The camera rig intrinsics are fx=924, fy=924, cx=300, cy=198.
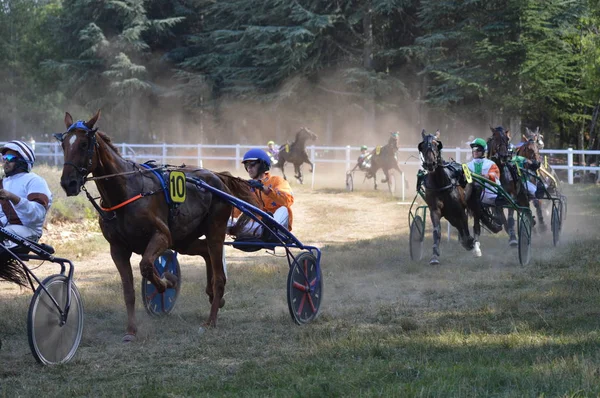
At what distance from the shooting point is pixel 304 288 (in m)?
9.21

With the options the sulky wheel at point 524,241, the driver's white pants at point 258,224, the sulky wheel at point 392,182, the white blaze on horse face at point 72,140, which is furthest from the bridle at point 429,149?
the sulky wheel at point 392,182

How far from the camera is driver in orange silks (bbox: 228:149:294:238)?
9719mm

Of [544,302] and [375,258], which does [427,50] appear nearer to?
[375,258]

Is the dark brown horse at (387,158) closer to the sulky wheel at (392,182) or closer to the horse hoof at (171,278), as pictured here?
the sulky wheel at (392,182)

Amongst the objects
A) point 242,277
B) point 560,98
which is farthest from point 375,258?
point 560,98

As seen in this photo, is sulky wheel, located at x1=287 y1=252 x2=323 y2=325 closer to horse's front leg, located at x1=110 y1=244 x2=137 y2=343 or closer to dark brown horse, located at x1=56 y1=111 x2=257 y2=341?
dark brown horse, located at x1=56 y1=111 x2=257 y2=341

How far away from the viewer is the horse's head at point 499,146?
51.1 feet

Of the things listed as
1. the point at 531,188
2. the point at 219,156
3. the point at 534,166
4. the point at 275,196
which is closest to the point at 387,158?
the point at 534,166

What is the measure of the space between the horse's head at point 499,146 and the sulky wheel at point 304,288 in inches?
275

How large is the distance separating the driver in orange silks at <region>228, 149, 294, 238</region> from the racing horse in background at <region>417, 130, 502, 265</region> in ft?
11.5

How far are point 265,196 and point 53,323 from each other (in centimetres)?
350

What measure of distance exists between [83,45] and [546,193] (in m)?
36.8

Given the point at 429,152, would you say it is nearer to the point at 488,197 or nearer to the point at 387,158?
the point at 488,197

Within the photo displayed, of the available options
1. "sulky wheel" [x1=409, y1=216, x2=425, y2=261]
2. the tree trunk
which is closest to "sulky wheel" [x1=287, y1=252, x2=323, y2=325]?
"sulky wheel" [x1=409, y1=216, x2=425, y2=261]
